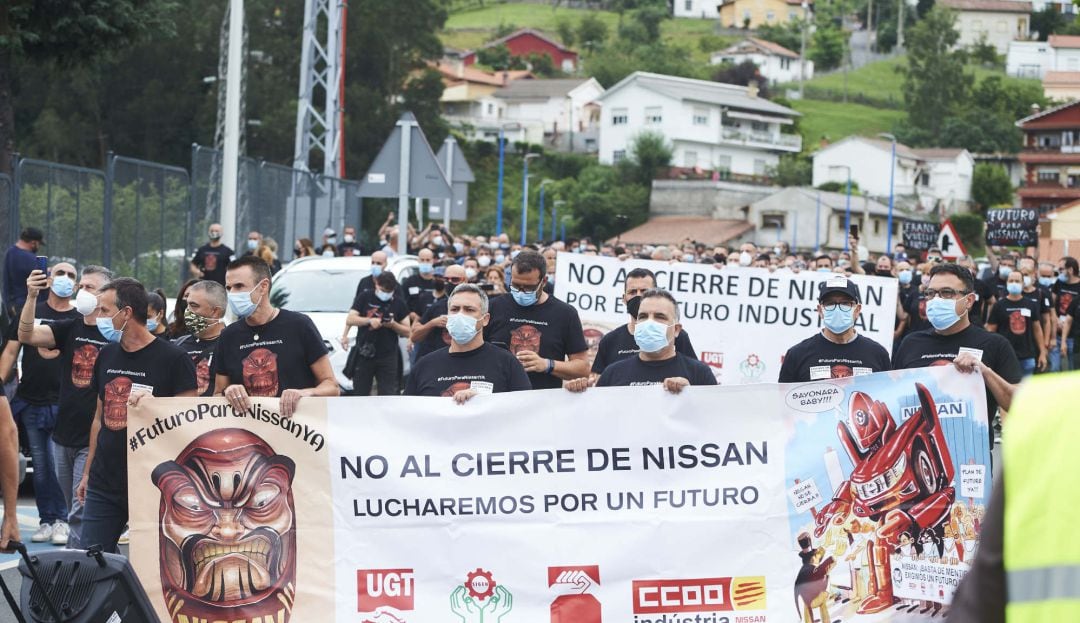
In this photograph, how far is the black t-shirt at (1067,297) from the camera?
67.7ft

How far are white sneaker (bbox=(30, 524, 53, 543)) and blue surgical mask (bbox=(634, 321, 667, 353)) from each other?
15.4ft

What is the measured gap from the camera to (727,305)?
53.1 ft

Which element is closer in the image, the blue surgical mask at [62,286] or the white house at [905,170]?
the blue surgical mask at [62,286]

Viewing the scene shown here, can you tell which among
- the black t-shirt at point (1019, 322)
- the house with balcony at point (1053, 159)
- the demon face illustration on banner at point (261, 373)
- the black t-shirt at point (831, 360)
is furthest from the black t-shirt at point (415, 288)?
the house with balcony at point (1053, 159)

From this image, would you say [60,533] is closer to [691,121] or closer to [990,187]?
[691,121]

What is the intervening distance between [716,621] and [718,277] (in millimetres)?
9504

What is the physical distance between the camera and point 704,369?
7988 mm

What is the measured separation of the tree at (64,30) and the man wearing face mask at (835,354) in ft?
51.0

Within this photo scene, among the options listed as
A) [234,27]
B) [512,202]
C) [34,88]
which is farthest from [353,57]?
[234,27]

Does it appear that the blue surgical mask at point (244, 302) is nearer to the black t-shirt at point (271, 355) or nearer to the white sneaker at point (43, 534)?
the black t-shirt at point (271, 355)

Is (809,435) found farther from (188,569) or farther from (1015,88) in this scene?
(1015,88)

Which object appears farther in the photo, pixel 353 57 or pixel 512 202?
pixel 512 202

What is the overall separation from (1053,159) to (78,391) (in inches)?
4210

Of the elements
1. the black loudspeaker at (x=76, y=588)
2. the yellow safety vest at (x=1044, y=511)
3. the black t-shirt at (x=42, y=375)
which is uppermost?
the yellow safety vest at (x=1044, y=511)
